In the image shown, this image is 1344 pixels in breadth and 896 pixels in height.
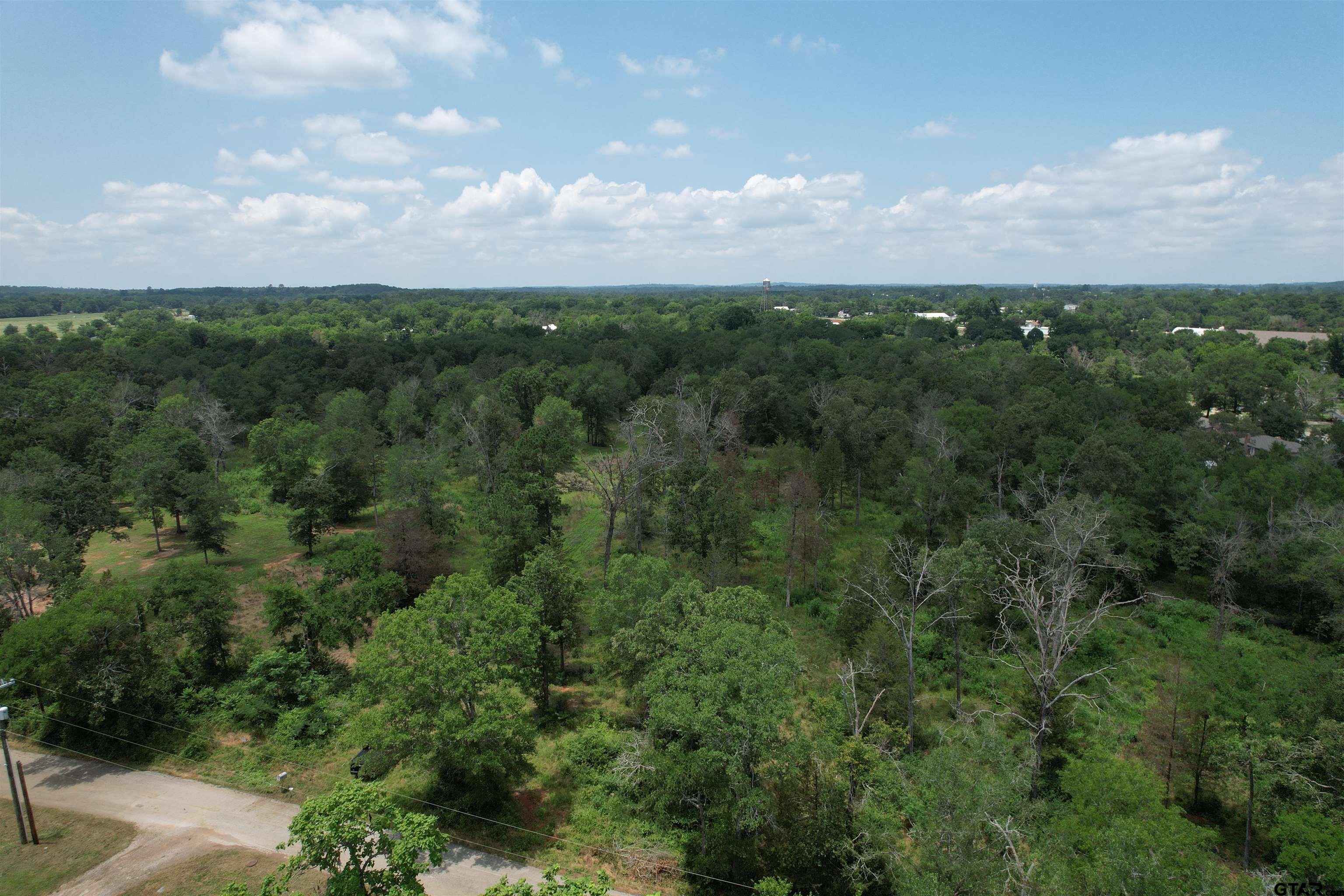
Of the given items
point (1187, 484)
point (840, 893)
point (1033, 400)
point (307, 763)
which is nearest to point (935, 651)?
point (840, 893)

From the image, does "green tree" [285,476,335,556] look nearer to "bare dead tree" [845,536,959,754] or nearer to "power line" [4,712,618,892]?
"power line" [4,712,618,892]

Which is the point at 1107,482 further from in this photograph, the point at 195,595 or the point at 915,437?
the point at 195,595

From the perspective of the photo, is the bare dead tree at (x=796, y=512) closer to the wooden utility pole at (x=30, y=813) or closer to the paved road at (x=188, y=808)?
the paved road at (x=188, y=808)

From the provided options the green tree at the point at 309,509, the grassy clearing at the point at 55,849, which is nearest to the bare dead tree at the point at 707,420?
the green tree at the point at 309,509

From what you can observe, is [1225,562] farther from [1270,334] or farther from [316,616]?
[1270,334]

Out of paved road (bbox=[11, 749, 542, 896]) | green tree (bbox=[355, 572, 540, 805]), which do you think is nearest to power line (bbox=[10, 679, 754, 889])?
green tree (bbox=[355, 572, 540, 805])

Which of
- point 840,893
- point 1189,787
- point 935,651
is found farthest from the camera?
point 935,651

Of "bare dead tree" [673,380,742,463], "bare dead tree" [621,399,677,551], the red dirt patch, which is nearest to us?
the red dirt patch

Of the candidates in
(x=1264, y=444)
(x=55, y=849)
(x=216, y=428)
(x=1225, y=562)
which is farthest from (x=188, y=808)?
(x=1264, y=444)
